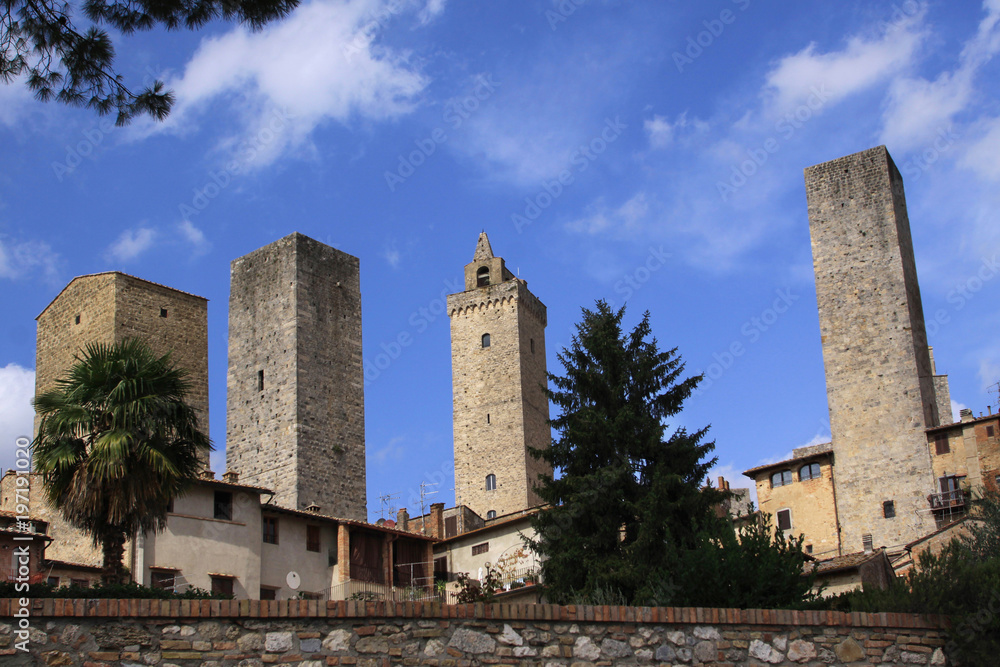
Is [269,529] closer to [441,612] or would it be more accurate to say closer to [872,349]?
[441,612]

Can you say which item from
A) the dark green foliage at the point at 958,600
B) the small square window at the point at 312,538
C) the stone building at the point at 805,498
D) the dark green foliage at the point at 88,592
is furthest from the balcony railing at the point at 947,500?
the dark green foliage at the point at 88,592

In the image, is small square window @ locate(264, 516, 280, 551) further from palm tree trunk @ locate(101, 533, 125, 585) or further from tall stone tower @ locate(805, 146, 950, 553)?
tall stone tower @ locate(805, 146, 950, 553)

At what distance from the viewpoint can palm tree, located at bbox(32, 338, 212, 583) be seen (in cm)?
1828

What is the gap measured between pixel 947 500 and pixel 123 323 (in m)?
27.7

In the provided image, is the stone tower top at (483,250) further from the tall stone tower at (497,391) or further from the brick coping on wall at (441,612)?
the brick coping on wall at (441,612)

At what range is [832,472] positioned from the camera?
136 ft

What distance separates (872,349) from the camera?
42094 millimetres

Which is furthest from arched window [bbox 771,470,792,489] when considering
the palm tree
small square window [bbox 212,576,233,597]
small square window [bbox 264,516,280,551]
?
the palm tree

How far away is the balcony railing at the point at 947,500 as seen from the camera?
37.6 m

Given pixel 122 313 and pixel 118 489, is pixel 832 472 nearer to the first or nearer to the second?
pixel 122 313

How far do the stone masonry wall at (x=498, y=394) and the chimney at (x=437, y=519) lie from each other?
13.4 m

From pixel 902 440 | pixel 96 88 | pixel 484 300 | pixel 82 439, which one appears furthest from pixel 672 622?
pixel 484 300

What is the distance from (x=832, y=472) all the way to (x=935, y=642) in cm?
3047

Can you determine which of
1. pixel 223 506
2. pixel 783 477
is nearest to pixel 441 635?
pixel 223 506
